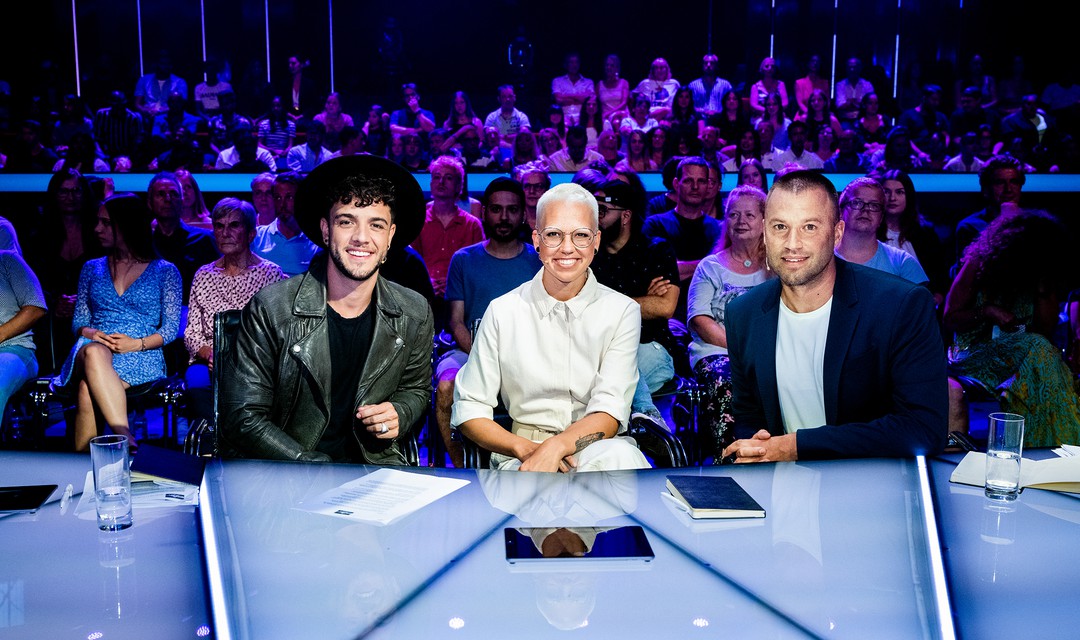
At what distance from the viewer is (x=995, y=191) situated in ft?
16.0

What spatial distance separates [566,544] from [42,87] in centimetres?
1151

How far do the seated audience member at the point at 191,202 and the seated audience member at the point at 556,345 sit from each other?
141 inches

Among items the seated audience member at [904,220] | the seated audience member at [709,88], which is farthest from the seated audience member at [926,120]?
the seated audience member at [904,220]

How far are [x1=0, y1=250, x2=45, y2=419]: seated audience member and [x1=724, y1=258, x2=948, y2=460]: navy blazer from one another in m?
2.97

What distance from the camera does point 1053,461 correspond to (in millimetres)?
1948

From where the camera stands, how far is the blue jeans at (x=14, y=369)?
11.9 ft

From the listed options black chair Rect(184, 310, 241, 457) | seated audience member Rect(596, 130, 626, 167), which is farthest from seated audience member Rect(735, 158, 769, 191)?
black chair Rect(184, 310, 241, 457)

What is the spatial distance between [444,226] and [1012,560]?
4.09 metres

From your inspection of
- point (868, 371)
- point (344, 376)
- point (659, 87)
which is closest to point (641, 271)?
point (868, 371)

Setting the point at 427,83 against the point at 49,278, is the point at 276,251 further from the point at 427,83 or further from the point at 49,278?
the point at 427,83

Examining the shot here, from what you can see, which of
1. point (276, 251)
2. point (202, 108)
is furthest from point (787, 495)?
point (202, 108)

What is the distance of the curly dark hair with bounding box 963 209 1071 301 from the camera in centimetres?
363

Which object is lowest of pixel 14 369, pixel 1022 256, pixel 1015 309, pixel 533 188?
pixel 14 369

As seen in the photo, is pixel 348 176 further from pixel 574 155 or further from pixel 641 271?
pixel 574 155
